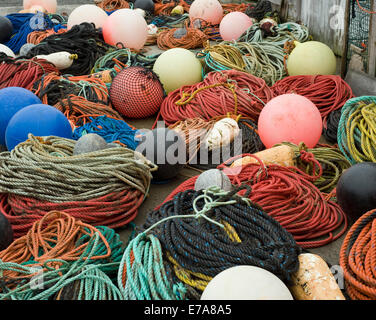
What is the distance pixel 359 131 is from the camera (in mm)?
4547

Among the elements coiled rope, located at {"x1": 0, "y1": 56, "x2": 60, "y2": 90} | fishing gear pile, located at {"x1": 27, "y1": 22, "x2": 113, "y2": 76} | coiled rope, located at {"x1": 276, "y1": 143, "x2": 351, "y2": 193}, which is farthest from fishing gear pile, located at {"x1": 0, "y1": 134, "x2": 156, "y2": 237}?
fishing gear pile, located at {"x1": 27, "y1": 22, "x2": 113, "y2": 76}

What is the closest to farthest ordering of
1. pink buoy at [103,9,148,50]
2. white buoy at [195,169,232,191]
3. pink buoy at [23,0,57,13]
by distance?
white buoy at [195,169,232,191]
pink buoy at [103,9,148,50]
pink buoy at [23,0,57,13]

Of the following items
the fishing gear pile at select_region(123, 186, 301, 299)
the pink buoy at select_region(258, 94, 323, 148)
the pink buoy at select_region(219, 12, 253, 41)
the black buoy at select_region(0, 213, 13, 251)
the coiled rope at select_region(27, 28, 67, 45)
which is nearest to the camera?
the fishing gear pile at select_region(123, 186, 301, 299)

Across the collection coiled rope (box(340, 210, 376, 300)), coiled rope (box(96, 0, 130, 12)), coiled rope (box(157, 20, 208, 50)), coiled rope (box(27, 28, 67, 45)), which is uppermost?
coiled rope (box(340, 210, 376, 300))

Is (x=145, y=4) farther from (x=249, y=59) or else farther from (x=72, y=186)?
(x=72, y=186)

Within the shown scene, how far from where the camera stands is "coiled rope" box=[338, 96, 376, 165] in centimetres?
443

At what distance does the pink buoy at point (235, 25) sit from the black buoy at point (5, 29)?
4181mm

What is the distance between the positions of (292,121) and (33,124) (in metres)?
2.52

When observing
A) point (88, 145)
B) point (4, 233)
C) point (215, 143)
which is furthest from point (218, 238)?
point (215, 143)

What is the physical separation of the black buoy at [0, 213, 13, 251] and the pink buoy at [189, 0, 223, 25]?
7534 millimetres

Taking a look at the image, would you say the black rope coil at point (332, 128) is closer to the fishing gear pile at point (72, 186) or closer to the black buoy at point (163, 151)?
the black buoy at point (163, 151)

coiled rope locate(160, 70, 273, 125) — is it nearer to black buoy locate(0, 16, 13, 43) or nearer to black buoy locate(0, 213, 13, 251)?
black buoy locate(0, 213, 13, 251)

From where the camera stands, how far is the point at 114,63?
787 cm
